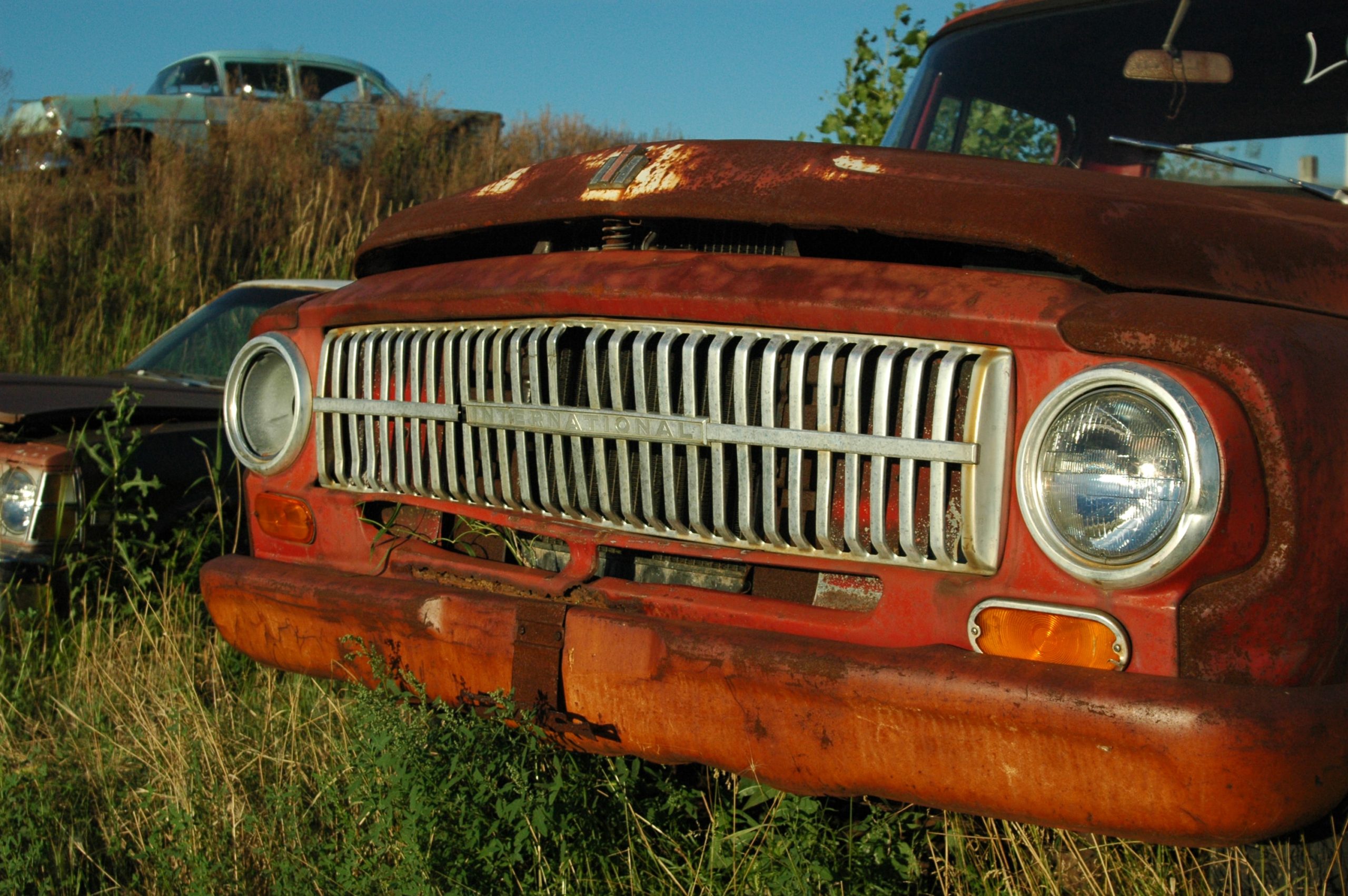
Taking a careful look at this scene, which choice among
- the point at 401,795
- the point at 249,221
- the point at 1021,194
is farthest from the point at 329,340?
the point at 249,221

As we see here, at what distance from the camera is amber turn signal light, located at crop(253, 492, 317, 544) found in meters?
2.79

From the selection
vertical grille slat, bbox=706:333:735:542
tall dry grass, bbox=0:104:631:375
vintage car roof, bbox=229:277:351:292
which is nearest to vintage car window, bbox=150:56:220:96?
tall dry grass, bbox=0:104:631:375

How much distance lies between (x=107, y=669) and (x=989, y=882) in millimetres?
2497

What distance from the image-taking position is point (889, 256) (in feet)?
7.39

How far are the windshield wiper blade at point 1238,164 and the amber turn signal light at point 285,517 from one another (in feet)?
7.08

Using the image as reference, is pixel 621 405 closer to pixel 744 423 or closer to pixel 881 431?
pixel 744 423

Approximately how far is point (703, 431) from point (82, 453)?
231cm

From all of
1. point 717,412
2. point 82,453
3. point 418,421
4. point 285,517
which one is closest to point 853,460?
point 717,412

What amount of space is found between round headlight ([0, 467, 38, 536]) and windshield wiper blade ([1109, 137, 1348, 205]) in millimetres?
3116

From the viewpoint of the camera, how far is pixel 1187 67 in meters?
2.94

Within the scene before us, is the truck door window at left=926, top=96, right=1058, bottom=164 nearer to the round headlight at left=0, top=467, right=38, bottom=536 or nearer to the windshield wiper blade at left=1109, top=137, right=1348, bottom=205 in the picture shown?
the windshield wiper blade at left=1109, top=137, right=1348, bottom=205

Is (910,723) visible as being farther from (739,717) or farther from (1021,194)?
(1021,194)

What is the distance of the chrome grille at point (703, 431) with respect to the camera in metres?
1.90

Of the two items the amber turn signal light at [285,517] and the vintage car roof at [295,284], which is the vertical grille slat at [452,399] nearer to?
the amber turn signal light at [285,517]
